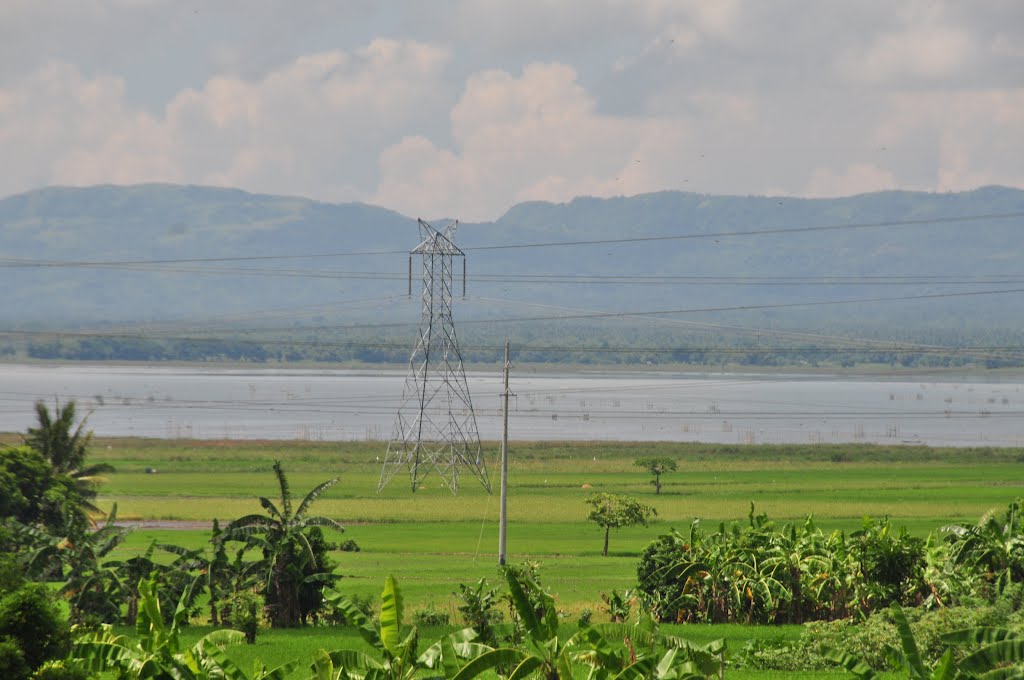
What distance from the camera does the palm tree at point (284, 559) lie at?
26.5 m

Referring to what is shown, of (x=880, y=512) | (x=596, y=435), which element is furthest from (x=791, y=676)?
(x=596, y=435)

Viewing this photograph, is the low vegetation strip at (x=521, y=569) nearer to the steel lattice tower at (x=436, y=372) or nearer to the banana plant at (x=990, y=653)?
the banana plant at (x=990, y=653)

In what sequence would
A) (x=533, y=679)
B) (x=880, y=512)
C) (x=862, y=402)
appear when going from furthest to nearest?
(x=862, y=402) < (x=880, y=512) < (x=533, y=679)

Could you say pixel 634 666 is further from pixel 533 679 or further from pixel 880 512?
pixel 880 512

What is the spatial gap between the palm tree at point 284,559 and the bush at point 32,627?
1042 centimetres

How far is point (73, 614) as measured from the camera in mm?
25328

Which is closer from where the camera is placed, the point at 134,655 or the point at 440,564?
the point at 134,655

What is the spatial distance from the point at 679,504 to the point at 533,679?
47.2 meters

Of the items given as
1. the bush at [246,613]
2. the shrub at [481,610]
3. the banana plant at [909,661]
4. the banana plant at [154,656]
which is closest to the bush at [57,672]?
the banana plant at [154,656]

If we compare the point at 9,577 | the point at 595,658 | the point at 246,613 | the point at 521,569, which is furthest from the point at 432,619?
the point at 595,658

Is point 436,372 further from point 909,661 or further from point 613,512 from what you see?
point 909,661

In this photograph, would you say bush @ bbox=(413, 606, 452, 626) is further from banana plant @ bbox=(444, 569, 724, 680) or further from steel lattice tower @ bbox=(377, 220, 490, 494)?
steel lattice tower @ bbox=(377, 220, 490, 494)

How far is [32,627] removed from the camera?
15.7 meters

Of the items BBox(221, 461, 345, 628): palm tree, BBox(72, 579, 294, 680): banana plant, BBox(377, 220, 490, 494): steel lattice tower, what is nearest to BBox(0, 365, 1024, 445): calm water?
BBox(377, 220, 490, 494): steel lattice tower
